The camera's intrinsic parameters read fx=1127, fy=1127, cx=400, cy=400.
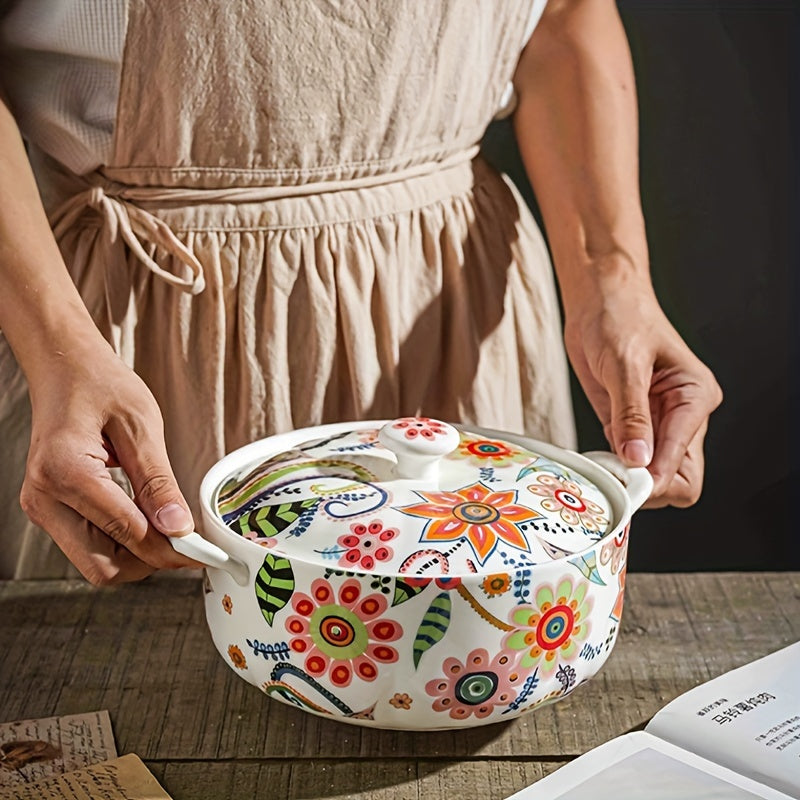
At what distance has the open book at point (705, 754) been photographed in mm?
628

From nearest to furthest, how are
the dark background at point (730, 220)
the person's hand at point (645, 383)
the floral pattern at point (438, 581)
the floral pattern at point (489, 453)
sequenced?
the floral pattern at point (438, 581)
the floral pattern at point (489, 453)
the person's hand at point (645, 383)
the dark background at point (730, 220)

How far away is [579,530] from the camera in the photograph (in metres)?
0.67

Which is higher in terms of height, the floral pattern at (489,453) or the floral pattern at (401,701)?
the floral pattern at (489,453)

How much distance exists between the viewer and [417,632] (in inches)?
24.2

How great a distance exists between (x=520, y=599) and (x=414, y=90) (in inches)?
21.6

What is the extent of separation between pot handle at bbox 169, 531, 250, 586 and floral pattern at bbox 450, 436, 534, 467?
0.17 m

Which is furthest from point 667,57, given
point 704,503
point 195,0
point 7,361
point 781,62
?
point 7,361

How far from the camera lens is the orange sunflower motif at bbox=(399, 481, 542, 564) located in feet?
2.08

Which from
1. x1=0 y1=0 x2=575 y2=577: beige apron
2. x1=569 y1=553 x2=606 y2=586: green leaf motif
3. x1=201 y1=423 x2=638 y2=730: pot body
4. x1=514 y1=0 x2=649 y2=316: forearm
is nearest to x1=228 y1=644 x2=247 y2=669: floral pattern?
x1=201 y1=423 x2=638 y2=730: pot body

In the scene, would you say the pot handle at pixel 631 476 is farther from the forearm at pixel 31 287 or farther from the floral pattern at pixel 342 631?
the forearm at pixel 31 287

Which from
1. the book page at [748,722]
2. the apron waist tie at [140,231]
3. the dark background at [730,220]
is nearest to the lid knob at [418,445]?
the book page at [748,722]

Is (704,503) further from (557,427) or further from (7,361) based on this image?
(7,361)

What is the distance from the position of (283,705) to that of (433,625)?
0.18 m

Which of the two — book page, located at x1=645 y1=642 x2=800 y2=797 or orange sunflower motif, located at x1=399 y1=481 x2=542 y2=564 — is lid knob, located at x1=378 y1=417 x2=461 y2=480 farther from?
book page, located at x1=645 y1=642 x2=800 y2=797
